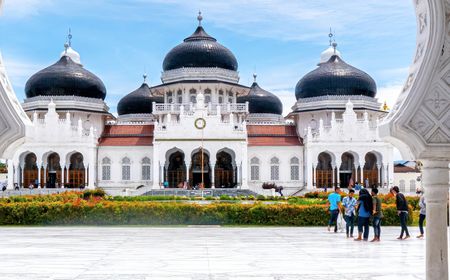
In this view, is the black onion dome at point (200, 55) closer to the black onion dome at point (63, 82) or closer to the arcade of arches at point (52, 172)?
the black onion dome at point (63, 82)

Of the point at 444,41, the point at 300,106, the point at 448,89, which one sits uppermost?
the point at 300,106

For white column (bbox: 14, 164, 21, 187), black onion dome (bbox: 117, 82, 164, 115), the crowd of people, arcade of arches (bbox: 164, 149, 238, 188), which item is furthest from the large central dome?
the crowd of people

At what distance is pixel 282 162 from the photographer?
156 ft

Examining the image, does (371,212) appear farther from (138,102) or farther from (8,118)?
(138,102)

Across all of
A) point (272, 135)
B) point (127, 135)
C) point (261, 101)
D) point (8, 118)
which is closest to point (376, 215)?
point (8, 118)

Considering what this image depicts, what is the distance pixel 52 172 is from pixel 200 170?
38.8ft

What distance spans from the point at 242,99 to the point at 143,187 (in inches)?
607

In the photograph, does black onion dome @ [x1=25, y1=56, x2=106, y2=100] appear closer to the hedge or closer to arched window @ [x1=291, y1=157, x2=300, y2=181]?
arched window @ [x1=291, y1=157, x2=300, y2=181]

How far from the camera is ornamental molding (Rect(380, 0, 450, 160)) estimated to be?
217 inches

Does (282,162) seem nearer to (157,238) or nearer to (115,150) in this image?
(115,150)

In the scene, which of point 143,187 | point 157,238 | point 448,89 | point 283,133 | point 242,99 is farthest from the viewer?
point 242,99

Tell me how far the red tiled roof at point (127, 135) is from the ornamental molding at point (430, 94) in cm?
4247

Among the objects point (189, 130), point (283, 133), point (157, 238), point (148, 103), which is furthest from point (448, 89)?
point (148, 103)

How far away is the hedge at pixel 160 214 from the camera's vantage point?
69.6 ft
